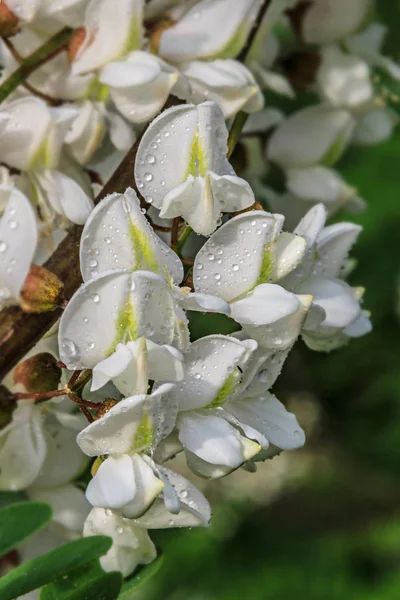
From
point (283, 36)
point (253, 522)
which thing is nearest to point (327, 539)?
point (253, 522)

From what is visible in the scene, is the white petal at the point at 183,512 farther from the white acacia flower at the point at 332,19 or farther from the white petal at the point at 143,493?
the white acacia flower at the point at 332,19

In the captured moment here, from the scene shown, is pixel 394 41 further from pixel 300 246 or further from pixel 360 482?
pixel 360 482

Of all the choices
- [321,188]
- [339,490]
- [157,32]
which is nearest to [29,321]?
[157,32]

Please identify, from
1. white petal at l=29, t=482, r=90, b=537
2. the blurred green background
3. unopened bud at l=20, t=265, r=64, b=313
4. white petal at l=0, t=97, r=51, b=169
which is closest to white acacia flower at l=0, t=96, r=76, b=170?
white petal at l=0, t=97, r=51, b=169

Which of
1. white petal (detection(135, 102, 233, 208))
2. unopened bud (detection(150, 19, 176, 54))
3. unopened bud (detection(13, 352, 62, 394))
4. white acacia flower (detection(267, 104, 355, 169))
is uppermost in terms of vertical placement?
white petal (detection(135, 102, 233, 208))

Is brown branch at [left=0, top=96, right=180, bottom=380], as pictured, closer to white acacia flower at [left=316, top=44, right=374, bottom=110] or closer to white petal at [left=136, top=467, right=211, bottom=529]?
white petal at [left=136, top=467, right=211, bottom=529]

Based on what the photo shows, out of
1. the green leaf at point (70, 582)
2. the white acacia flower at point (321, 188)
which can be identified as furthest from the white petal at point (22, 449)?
the white acacia flower at point (321, 188)

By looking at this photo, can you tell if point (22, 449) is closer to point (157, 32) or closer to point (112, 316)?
point (112, 316)
